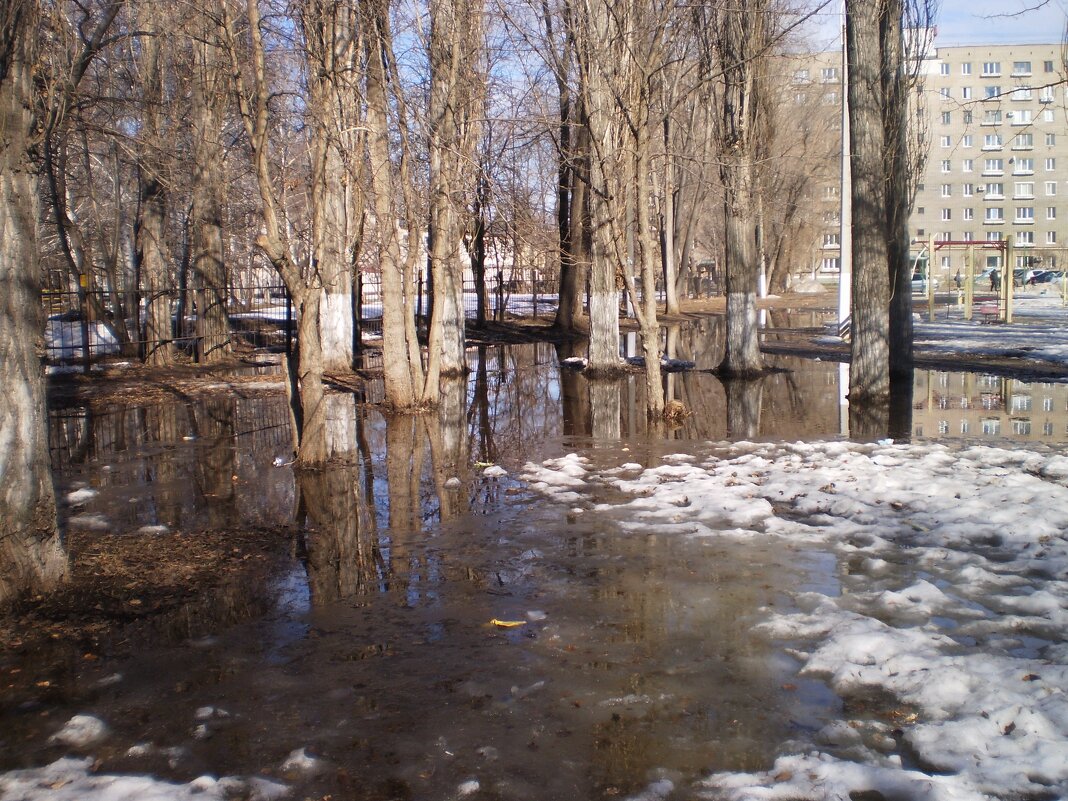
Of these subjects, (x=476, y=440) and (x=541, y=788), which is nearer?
(x=541, y=788)

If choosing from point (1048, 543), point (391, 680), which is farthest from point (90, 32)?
point (1048, 543)

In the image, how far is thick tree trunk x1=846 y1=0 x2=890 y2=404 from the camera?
13.6 meters

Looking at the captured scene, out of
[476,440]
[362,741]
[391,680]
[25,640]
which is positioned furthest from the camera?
[476,440]

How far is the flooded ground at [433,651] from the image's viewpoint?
3699 mm

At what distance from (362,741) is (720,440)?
7.34 metres

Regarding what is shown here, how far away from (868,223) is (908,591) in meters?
9.53

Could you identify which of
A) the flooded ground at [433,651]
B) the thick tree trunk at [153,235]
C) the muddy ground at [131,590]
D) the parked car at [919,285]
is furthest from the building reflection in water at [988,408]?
the parked car at [919,285]

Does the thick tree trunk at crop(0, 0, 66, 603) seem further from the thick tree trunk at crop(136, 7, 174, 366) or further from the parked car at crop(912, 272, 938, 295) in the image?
the parked car at crop(912, 272, 938, 295)

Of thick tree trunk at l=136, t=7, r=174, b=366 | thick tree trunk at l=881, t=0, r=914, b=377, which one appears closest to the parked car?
thick tree trunk at l=881, t=0, r=914, b=377

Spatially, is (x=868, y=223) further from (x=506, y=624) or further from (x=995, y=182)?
(x=995, y=182)

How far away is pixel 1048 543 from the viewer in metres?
6.02

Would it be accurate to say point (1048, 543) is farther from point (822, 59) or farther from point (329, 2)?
point (822, 59)

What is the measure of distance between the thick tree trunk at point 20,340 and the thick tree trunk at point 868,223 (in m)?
11.2

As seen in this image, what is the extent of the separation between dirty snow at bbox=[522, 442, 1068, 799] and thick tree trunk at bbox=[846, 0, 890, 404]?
4353 millimetres
